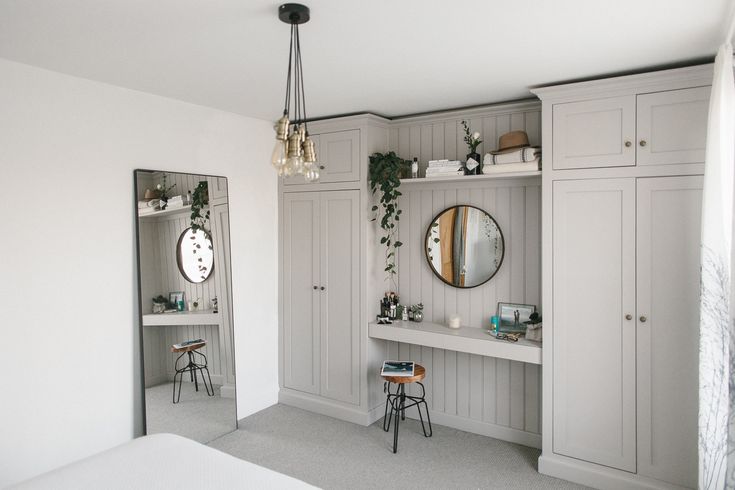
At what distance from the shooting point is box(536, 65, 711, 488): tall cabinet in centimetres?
280

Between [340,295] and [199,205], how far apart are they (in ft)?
4.33

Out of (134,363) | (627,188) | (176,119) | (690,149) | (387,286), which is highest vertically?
(176,119)

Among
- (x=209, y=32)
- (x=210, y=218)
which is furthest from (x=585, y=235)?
(x=210, y=218)

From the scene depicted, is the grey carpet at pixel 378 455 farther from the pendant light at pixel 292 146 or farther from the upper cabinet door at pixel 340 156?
the pendant light at pixel 292 146

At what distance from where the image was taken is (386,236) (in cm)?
414

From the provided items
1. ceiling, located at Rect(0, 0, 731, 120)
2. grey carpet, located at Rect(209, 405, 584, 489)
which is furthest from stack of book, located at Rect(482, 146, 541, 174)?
grey carpet, located at Rect(209, 405, 584, 489)

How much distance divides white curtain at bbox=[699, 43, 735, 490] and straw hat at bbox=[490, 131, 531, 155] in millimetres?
1151

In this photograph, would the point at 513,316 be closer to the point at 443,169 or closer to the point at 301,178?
the point at 443,169

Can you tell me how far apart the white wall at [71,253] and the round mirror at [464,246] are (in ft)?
6.30

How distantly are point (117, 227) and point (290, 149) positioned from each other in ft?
6.22

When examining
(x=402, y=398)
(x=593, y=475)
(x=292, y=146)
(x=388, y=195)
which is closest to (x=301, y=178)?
(x=388, y=195)

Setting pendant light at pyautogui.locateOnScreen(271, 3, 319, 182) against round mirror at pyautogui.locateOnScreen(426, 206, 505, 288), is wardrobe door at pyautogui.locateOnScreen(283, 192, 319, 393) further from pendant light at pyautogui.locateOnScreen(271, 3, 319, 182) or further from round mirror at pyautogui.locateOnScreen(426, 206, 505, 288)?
pendant light at pyautogui.locateOnScreen(271, 3, 319, 182)

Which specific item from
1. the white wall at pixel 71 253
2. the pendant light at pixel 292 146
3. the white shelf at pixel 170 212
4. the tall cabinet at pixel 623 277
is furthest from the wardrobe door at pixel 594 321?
the white wall at pixel 71 253

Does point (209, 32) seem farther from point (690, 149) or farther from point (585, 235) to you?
point (690, 149)
